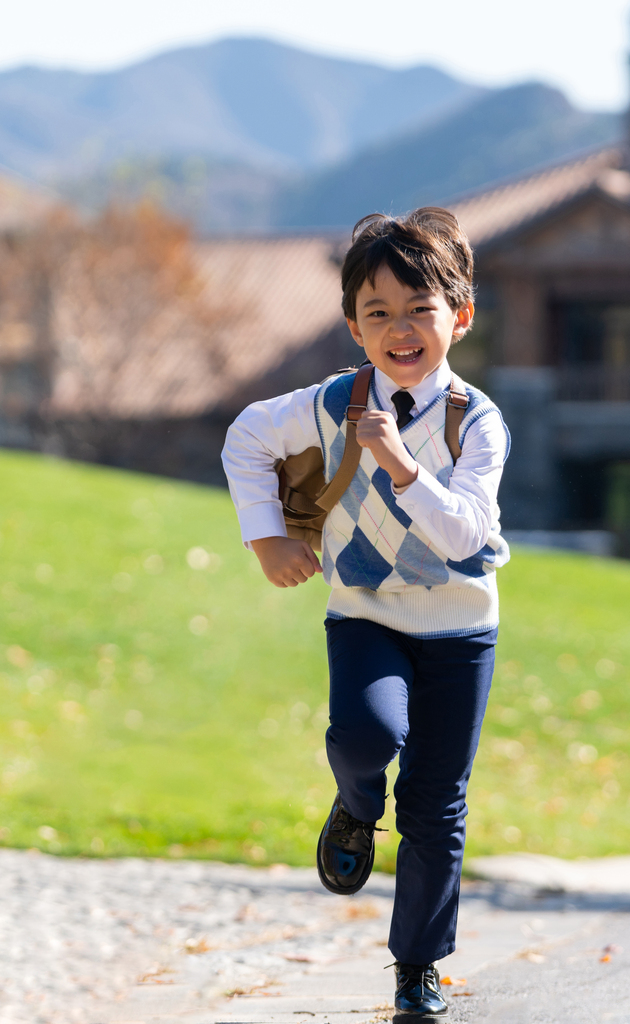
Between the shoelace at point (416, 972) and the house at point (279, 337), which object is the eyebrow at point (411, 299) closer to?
the shoelace at point (416, 972)

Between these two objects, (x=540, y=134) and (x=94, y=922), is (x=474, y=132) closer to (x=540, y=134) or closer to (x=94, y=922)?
(x=540, y=134)

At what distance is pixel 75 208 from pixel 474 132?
10414 cm

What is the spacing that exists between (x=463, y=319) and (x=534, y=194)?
21.9 meters

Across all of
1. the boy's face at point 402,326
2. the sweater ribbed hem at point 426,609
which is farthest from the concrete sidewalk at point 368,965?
the boy's face at point 402,326

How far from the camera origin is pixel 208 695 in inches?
369

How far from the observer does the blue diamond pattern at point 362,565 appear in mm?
2889

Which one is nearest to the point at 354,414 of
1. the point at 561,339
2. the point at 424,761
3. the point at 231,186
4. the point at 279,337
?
the point at 424,761

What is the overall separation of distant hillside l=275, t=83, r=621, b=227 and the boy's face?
85.3 m

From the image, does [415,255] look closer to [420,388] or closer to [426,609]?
[420,388]

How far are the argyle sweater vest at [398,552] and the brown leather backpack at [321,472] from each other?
0.02 m

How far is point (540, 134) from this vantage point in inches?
4259

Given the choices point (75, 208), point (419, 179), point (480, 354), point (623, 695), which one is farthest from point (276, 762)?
point (419, 179)

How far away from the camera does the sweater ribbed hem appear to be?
2.91 meters

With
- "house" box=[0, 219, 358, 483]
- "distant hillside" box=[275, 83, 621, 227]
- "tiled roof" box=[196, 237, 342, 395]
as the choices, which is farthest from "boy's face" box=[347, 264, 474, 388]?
"distant hillside" box=[275, 83, 621, 227]
